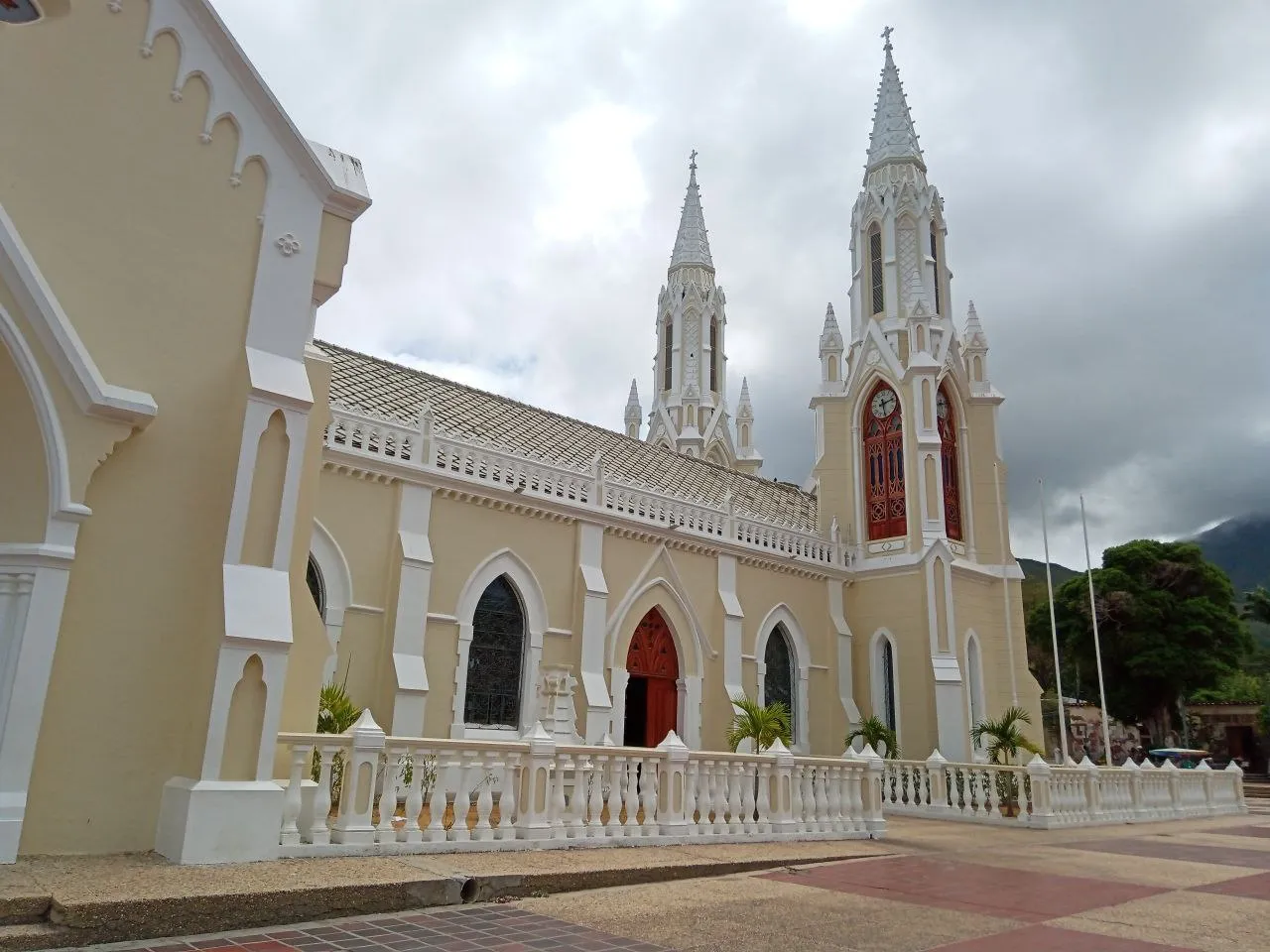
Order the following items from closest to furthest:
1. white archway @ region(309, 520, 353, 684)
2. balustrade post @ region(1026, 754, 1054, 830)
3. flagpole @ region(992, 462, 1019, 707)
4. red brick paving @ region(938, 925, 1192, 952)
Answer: red brick paving @ region(938, 925, 1192, 952)
white archway @ region(309, 520, 353, 684)
balustrade post @ region(1026, 754, 1054, 830)
flagpole @ region(992, 462, 1019, 707)

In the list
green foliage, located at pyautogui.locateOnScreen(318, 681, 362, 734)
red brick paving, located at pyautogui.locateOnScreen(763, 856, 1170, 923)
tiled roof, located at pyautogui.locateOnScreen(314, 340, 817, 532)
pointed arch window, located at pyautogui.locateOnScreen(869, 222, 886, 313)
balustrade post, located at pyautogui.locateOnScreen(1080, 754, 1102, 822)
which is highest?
pointed arch window, located at pyautogui.locateOnScreen(869, 222, 886, 313)

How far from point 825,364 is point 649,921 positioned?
22.6 metres

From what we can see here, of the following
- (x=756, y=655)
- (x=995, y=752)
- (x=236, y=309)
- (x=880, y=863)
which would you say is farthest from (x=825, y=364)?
(x=236, y=309)

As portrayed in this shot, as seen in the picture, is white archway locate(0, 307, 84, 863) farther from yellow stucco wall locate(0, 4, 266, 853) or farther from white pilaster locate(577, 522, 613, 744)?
white pilaster locate(577, 522, 613, 744)

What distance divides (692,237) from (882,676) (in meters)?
24.9

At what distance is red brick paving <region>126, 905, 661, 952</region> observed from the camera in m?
5.00

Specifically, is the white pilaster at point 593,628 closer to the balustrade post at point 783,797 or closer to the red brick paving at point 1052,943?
the balustrade post at point 783,797

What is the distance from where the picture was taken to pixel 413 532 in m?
15.2

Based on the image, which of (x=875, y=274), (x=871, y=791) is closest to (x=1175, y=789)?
(x=871, y=791)

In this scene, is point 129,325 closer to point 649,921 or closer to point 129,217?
point 129,217

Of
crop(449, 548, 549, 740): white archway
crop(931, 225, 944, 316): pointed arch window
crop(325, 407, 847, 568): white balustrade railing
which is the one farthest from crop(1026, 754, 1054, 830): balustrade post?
crop(931, 225, 944, 316): pointed arch window

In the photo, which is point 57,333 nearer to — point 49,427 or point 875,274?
point 49,427

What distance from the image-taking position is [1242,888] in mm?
8438

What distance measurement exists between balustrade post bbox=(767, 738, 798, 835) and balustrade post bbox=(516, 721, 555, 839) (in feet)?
11.6
